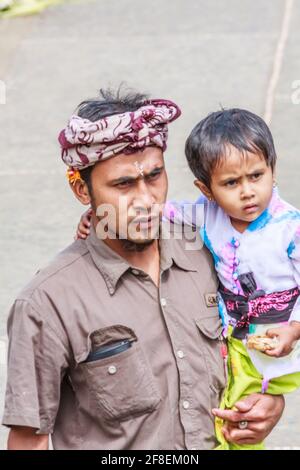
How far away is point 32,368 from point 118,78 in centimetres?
560

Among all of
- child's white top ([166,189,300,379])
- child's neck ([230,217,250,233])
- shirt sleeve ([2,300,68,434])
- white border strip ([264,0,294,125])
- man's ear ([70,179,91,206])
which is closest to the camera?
shirt sleeve ([2,300,68,434])

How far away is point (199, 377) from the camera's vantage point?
3768 millimetres

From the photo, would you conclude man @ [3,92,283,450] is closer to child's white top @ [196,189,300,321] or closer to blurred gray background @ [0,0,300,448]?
child's white top @ [196,189,300,321]

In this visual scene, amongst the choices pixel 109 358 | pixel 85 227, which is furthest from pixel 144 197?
pixel 109 358

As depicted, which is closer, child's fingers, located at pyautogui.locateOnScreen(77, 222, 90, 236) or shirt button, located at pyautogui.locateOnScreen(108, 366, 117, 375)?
shirt button, located at pyautogui.locateOnScreen(108, 366, 117, 375)

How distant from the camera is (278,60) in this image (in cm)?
920

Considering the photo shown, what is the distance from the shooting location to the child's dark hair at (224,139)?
3.88 m

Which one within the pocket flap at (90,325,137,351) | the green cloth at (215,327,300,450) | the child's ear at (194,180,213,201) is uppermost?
the child's ear at (194,180,213,201)

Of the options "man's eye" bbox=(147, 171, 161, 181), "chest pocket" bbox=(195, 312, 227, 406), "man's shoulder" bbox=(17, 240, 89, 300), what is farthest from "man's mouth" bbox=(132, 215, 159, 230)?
"chest pocket" bbox=(195, 312, 227, 406)

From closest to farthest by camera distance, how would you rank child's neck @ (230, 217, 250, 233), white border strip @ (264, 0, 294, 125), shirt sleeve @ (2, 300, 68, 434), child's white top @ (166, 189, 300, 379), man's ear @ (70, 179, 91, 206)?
1. shirt sleeve @ (2, 300, 68, 434)
2. man's ear @ (70, 179, 91, 206)
3. child's white top @ (166, 189, 300, 379)
4. child's neck @ (230, 217, 250, 233)
5. white border strip @ (264, 0, 294, 125)

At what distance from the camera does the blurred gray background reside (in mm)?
7367

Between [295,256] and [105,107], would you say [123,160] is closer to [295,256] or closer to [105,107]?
[105,107]

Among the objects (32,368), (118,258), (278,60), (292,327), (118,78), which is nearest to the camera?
(32,368)

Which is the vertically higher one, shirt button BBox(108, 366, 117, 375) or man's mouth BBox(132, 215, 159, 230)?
man's mouth BBox(132, 215, 159, 230)
